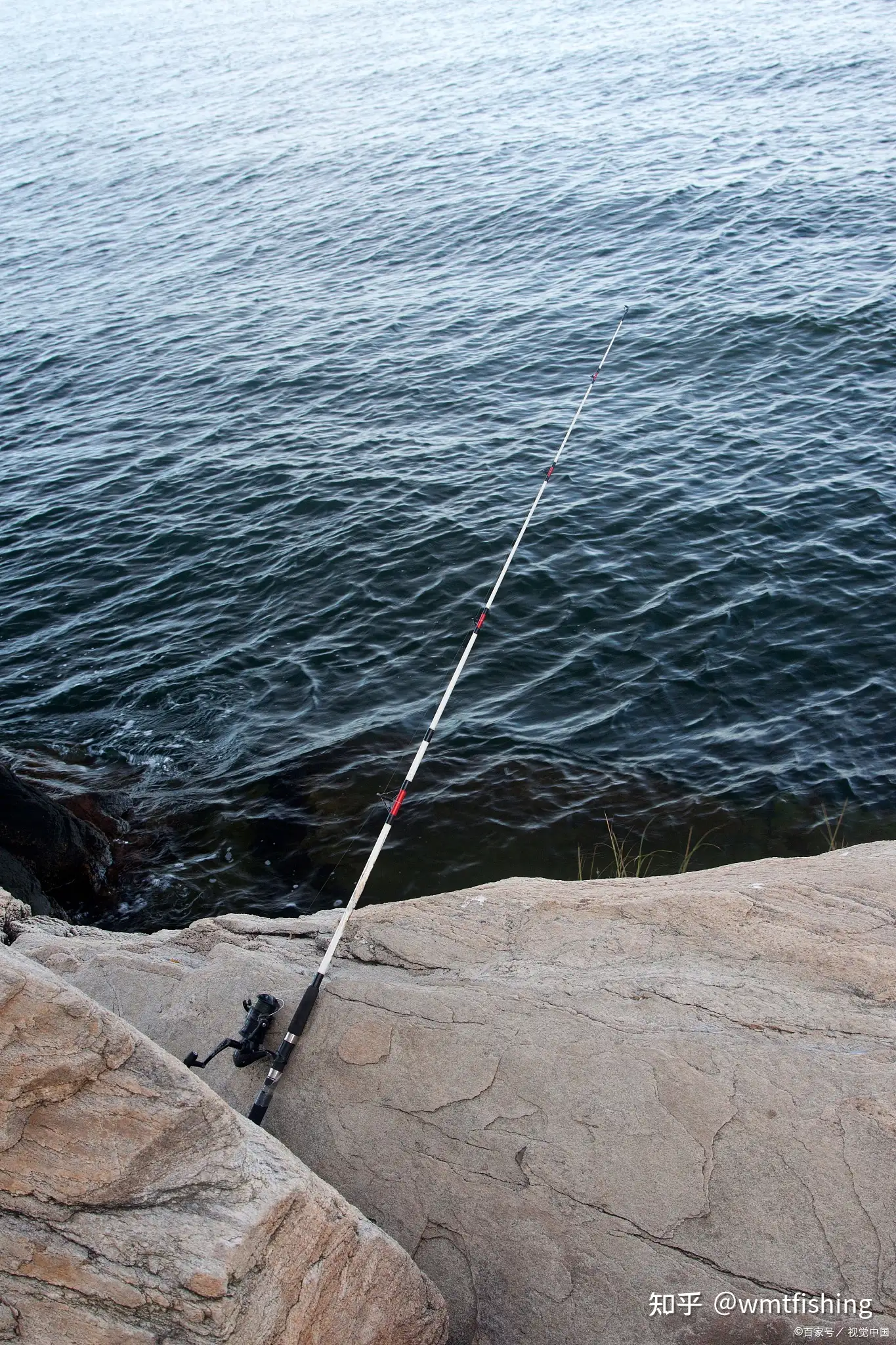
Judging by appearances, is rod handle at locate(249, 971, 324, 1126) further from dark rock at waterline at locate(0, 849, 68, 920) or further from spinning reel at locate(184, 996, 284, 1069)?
dark rock at waterline at locate(0, 849, 68, 920)

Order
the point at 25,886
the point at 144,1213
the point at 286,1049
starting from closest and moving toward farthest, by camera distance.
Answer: the point at 144,1213 < the point at 286,1049 < the point at 25,886

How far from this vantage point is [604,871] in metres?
8.16

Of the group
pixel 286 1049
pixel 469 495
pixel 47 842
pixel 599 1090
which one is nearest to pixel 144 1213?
pixel 286 1049

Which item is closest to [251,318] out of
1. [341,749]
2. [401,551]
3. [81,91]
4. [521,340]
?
[521,340]

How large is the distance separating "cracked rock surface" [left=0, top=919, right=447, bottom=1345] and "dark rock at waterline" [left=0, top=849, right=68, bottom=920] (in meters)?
4.49

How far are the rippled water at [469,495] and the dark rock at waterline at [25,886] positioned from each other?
0.55 meters

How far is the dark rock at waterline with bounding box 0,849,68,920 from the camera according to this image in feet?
24.8

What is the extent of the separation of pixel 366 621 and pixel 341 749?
2.20 meters

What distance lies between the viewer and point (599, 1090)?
4.27 meters

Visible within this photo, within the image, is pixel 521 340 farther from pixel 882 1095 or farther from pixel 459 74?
pixel 459 74
